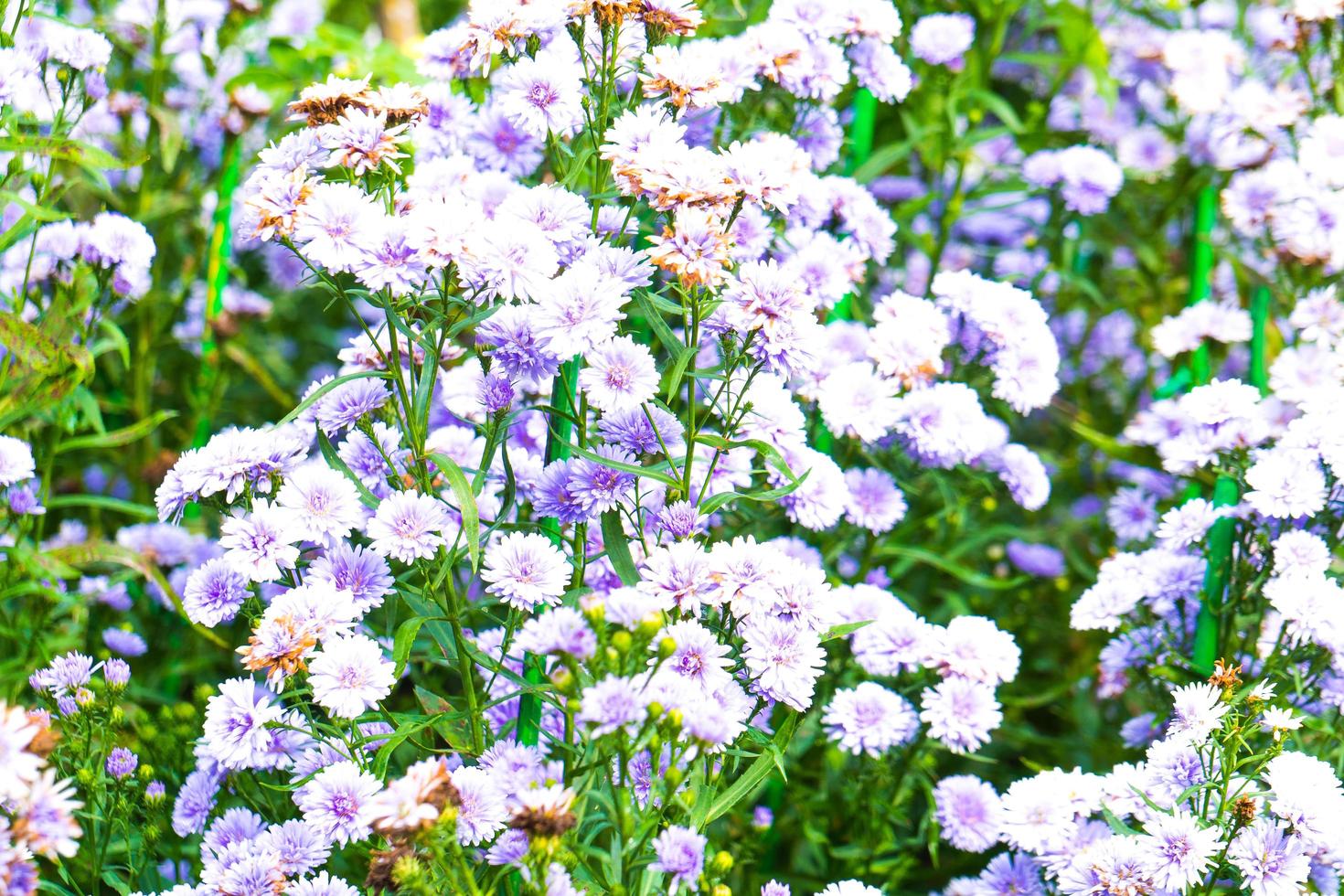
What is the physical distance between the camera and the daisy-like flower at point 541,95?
5.52ft

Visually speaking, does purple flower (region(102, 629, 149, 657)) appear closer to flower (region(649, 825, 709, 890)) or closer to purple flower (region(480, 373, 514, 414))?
purple flower (region(480, 373, 514, 414))

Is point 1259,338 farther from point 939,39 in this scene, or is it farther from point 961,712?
point 961,712

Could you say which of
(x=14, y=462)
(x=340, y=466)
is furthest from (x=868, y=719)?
(x=14, y=462)

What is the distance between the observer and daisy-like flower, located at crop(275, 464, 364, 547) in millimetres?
1625

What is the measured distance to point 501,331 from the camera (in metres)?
1.59

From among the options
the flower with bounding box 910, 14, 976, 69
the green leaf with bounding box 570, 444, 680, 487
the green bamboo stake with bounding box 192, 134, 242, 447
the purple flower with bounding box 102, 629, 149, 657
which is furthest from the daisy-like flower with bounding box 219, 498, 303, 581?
the flower with bounding box 910, 14, 976, 69

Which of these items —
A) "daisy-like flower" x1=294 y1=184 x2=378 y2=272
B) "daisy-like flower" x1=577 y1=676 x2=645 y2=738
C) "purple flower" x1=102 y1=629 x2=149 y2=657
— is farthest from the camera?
"purple flower" x1=102 y1=629 x2=149 y2=657

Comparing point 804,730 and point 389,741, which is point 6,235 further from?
point 804,730

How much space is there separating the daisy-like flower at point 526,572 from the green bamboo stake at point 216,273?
1.24m

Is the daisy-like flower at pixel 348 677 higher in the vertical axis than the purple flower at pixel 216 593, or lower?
lower

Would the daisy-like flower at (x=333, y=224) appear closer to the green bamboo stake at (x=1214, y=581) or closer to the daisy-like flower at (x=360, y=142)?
the daisy-like flower at (x=360, y=142)

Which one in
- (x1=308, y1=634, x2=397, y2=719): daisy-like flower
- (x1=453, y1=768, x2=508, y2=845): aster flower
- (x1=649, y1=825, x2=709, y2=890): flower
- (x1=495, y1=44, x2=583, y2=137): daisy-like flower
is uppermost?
(x1=495, y1=44, x2=583, y2=137): daisy-like flower

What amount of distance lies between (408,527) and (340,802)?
0.33m

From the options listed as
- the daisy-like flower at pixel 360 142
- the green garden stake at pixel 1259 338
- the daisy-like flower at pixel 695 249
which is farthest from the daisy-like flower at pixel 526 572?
the green garden stake at pixel 1259 338
